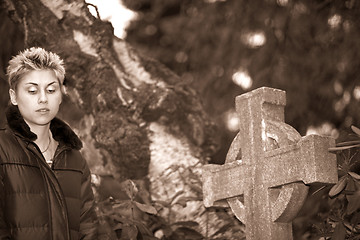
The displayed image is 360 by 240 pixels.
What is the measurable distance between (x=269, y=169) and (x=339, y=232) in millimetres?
433

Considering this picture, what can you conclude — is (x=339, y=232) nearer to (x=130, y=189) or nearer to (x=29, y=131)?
(x=130, y=189)

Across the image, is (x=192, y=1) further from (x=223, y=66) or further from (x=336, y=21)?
(x=336, y=21)

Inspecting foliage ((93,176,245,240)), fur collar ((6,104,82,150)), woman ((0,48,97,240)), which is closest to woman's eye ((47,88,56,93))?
woman ((0,48,97,240))

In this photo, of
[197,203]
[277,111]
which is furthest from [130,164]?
[277,111]

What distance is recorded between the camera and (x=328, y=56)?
4.94 metres

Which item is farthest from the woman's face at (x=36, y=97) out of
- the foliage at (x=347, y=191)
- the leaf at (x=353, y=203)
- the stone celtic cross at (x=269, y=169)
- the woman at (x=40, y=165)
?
the leaf at (x=353, y=203)

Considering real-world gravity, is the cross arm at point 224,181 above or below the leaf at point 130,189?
below

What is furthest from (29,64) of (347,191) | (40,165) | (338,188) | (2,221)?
(347,191)

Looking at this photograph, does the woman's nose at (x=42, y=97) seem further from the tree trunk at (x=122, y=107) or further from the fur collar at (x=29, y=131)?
the tree trunk at (x=122, y=107)

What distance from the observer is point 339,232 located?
2768 mm

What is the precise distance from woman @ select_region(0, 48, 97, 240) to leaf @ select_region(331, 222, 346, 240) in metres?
1.09

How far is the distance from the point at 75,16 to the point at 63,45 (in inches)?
9.8

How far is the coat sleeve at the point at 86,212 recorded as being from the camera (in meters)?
2.59

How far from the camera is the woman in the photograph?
7.45ft
